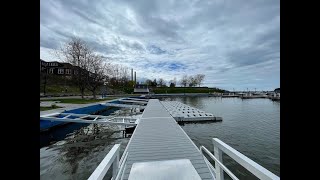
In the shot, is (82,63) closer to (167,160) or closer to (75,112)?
(75,112)

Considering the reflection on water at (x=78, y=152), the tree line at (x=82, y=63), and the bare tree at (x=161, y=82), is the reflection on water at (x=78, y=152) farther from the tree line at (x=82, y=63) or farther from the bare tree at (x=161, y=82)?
the bare tree at (x=161, y=82)

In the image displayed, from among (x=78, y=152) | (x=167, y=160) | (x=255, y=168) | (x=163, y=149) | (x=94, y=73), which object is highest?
(x=94, y=73)

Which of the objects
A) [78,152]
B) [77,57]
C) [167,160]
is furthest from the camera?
[77,57]

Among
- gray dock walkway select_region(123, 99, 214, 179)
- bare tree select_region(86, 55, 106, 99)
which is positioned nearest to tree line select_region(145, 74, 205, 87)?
bare tree select_region(86, 55, 106, 99)

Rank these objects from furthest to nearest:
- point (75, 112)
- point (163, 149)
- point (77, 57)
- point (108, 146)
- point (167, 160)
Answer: point (77, 57)
point (75, 112)
point (108, 146)
point (163, 149)
point (167, 160)

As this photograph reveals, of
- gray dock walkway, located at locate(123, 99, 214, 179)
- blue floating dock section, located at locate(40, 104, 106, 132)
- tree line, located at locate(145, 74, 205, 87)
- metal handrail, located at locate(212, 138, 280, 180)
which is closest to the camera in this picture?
metal handrail, located at locate(212, 138, 280, 180)

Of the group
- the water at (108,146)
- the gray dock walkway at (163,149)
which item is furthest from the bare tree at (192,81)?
the gray dock walkway at (163,149)

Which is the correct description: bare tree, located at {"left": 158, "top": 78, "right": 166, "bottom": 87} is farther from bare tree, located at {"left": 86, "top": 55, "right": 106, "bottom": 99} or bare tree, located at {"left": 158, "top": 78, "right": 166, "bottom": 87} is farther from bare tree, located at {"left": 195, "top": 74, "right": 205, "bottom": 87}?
bare tree, located at {"left": 86, "top": 55, "right": 106, "bottom": 99}

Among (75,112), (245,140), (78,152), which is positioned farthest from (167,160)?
(75,112)

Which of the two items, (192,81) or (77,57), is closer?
(77,57)

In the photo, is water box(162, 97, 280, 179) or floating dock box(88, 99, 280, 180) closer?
floating dock box(88, 99, 280, 180)

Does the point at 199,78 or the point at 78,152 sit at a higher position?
the point at 199,78
